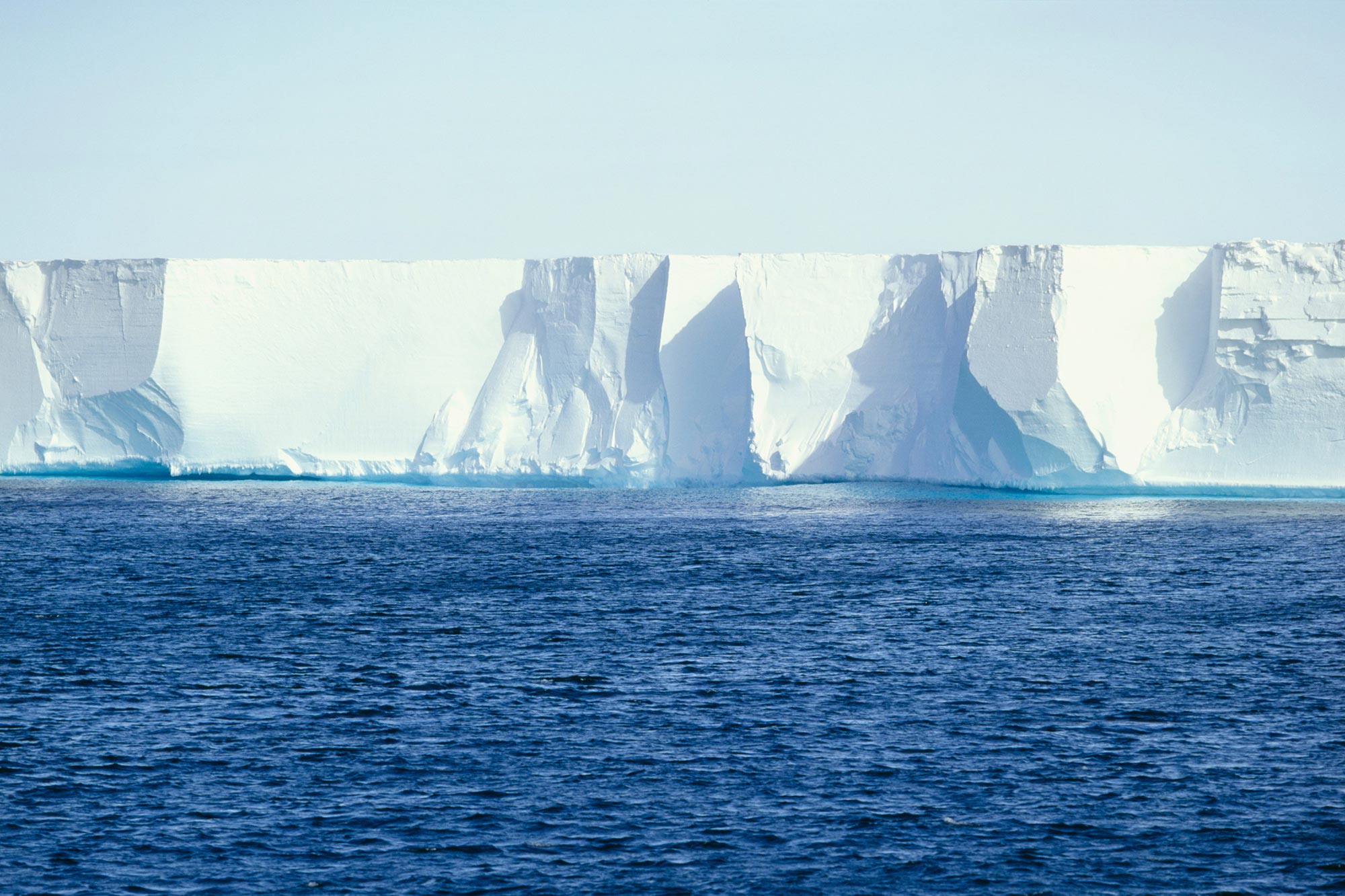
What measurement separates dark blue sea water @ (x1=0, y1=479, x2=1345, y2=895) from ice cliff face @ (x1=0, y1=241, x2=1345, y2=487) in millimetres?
6634

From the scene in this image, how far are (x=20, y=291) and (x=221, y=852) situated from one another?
2820 cm

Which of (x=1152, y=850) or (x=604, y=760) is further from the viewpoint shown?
(x=604, y=760)

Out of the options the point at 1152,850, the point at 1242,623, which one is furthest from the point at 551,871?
the point at 1242,623

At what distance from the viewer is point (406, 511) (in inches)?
1137

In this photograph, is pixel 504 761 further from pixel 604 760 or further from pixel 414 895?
pixel 414 895

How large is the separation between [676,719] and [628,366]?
21369 mm

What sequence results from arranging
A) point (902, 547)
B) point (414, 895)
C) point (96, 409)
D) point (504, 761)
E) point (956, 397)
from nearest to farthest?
point (414, 895) < point (504, 761) < point (902, 547) < point (956, 397) < point (96, 409)

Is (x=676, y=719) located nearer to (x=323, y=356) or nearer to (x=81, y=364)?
(x=323, y=356)

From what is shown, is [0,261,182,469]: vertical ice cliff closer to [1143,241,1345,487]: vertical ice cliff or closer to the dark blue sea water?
the dark blue sea water

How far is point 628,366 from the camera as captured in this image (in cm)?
3216

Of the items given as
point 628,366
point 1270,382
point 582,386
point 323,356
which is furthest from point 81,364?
point 1270,382

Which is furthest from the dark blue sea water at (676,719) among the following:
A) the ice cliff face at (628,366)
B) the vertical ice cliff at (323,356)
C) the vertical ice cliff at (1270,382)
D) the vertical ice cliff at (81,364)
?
the vertical ice cliff at (81,364)

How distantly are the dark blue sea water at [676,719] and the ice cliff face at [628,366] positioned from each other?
6.63 meters

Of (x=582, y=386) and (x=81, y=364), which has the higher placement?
(x=81, y=364)
